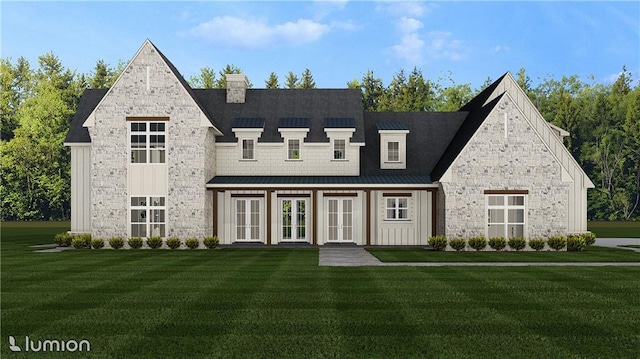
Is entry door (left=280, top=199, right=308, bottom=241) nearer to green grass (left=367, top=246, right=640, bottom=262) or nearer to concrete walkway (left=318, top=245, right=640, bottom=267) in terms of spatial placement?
green grass (left=367, top=246, right=640, bottom=262)

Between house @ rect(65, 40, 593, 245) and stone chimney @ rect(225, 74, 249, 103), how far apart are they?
1159mm

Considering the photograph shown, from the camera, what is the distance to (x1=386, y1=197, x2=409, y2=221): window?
30.8 m

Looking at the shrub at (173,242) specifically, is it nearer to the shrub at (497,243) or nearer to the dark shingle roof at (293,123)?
the dark shingle roof at (293,123)

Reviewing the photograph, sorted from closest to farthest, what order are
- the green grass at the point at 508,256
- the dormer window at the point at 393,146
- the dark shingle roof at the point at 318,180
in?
1. the green grass at the point at 508,256
2. the dark shingle roof at the point at 318,180
3. the dormer window at the point at 393,146

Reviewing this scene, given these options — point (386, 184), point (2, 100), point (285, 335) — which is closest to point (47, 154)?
point (2, 100)

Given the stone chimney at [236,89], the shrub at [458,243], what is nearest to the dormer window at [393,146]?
the shrub at [458,243]

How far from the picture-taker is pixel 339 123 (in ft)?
103

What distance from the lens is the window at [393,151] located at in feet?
105

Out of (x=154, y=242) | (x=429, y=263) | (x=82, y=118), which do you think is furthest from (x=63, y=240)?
(x=429, y=263)

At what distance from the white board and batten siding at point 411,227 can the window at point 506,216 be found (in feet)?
12.8

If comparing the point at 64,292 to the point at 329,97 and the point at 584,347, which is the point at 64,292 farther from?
the point at 329,97

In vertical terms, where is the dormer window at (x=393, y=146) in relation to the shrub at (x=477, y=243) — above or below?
above

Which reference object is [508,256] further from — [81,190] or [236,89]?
[81,190]

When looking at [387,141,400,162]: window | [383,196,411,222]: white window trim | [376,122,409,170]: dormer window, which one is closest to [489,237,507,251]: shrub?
[383,196,411,222]: white window trim
